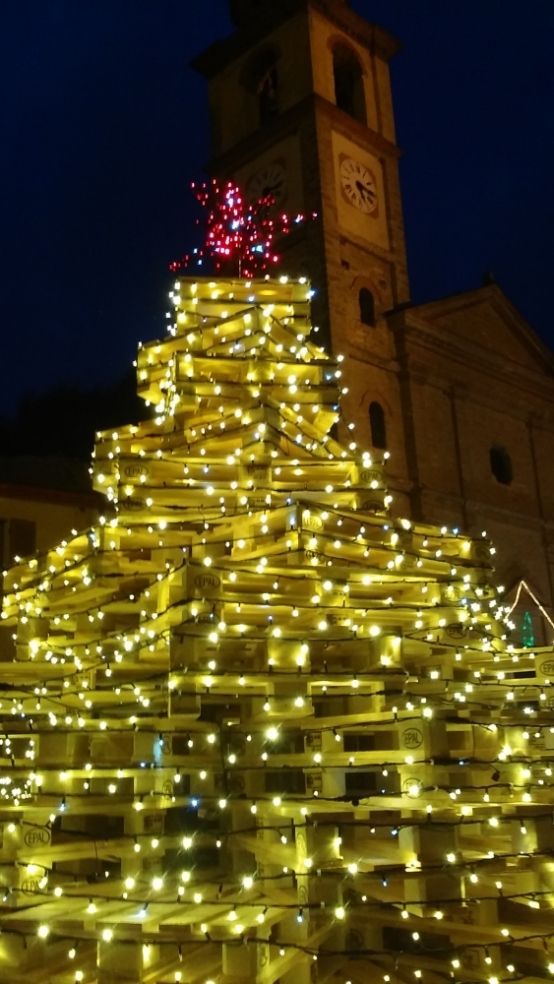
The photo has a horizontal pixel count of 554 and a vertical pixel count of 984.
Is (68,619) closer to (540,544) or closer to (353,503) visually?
(353,503)

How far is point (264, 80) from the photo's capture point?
78.4 feet

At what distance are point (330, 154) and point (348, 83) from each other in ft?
14.1

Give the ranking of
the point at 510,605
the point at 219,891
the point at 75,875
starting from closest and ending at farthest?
the point at 219,891, the point at 75,875, the point at 510,605

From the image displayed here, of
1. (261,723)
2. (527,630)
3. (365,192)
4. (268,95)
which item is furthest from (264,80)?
(261,723)

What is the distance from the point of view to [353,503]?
510 cm

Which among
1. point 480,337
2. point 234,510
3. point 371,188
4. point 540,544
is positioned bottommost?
point 234,510

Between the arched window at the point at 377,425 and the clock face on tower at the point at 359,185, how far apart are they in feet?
19.2

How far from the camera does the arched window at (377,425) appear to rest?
19812 mm

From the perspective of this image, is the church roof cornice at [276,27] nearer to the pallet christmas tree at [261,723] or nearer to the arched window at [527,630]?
the arched window at [527,630]

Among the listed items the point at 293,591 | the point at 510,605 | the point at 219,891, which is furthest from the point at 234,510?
the point at 510,605

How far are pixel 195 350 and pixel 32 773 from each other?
2984 mm

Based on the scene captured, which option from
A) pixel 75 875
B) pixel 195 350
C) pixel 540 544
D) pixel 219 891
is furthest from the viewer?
pixel 540 544

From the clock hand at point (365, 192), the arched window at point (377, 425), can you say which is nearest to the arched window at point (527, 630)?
the arched window at point (377, 425)

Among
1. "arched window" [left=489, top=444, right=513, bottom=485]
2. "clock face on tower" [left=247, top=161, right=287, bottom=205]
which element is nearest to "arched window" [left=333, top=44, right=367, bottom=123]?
"clock face on tower" [left=247, top=161, right=287, bottom=205]
